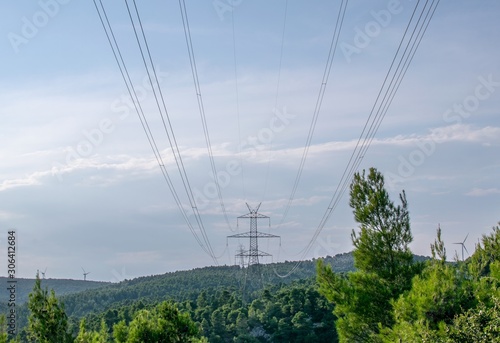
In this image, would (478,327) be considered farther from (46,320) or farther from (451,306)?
(46,320)

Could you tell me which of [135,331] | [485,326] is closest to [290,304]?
[135,331]

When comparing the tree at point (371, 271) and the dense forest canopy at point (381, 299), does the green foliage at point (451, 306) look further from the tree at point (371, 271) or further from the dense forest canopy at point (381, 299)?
the tree at point (371, 271)

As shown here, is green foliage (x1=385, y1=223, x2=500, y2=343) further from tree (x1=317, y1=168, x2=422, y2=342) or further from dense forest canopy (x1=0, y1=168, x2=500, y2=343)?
tree (x1=317, y1=168, x2=422, y2=342)

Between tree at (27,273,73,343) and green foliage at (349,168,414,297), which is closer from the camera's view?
tree at (27,273,73,343)

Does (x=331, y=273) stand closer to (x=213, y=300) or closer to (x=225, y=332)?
(x=225, y=332)

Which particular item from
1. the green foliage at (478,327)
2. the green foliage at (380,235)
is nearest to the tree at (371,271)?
the green foliage at (380,235)

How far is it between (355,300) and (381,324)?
9.55 ft

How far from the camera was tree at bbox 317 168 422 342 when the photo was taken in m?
42.3

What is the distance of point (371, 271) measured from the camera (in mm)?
45156

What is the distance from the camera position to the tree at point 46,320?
30469 millimetres

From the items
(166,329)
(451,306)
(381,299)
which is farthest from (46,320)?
(381,299)

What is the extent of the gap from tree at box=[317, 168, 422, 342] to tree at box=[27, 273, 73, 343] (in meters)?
18.3

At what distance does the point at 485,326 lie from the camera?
23922 mm

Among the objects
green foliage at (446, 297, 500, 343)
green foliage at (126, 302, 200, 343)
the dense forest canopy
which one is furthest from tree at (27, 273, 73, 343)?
green foliage at (446, 297, 500, 343)
